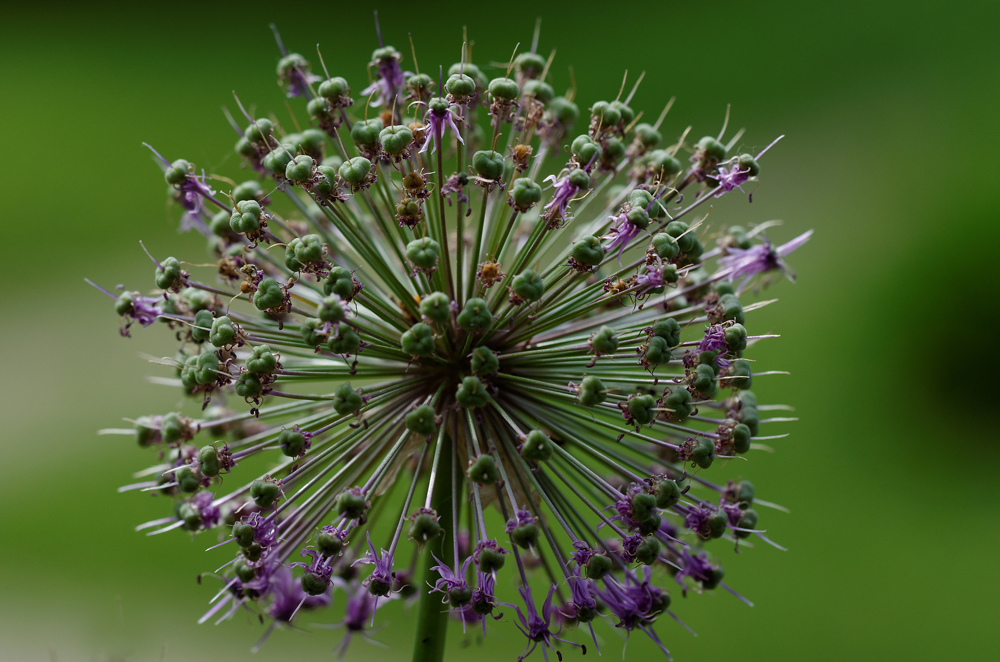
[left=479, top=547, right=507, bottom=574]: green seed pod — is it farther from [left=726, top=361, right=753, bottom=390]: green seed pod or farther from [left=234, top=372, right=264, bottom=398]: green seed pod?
[left=726, top=361, right=753, bottom=390]: green seed pod

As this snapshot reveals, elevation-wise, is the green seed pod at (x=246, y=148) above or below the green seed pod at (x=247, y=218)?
above

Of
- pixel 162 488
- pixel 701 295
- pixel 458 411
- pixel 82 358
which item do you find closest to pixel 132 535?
pixel 82 358

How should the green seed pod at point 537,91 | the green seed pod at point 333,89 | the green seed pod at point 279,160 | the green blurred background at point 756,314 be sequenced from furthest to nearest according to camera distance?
1. the green blurred background at point 756,314
2. the green seed pod at point 537,91
3. the green seed pod at point 333,89
4. the green seed pod at point 279,160

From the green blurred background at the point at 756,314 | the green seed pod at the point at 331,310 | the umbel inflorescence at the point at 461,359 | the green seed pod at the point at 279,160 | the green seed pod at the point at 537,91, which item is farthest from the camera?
the green blurred background at the point at 756,314

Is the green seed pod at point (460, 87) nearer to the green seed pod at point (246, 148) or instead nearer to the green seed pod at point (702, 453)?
the green seed pod at point (246, 148)

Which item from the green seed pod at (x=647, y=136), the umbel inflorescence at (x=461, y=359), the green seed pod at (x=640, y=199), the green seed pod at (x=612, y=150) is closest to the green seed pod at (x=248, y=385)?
the umbel inflorescence at (x=461, y=359)

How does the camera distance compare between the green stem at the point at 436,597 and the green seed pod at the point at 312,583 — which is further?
the green stem at the point at 436,597

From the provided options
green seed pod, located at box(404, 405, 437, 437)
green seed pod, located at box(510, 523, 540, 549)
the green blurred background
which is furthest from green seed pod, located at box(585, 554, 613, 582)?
the green blurred background

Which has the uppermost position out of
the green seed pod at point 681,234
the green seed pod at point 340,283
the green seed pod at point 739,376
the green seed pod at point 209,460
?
the green seed pod at point 681,234

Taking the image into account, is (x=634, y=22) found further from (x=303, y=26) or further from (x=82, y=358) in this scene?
(x=82, y=358)
